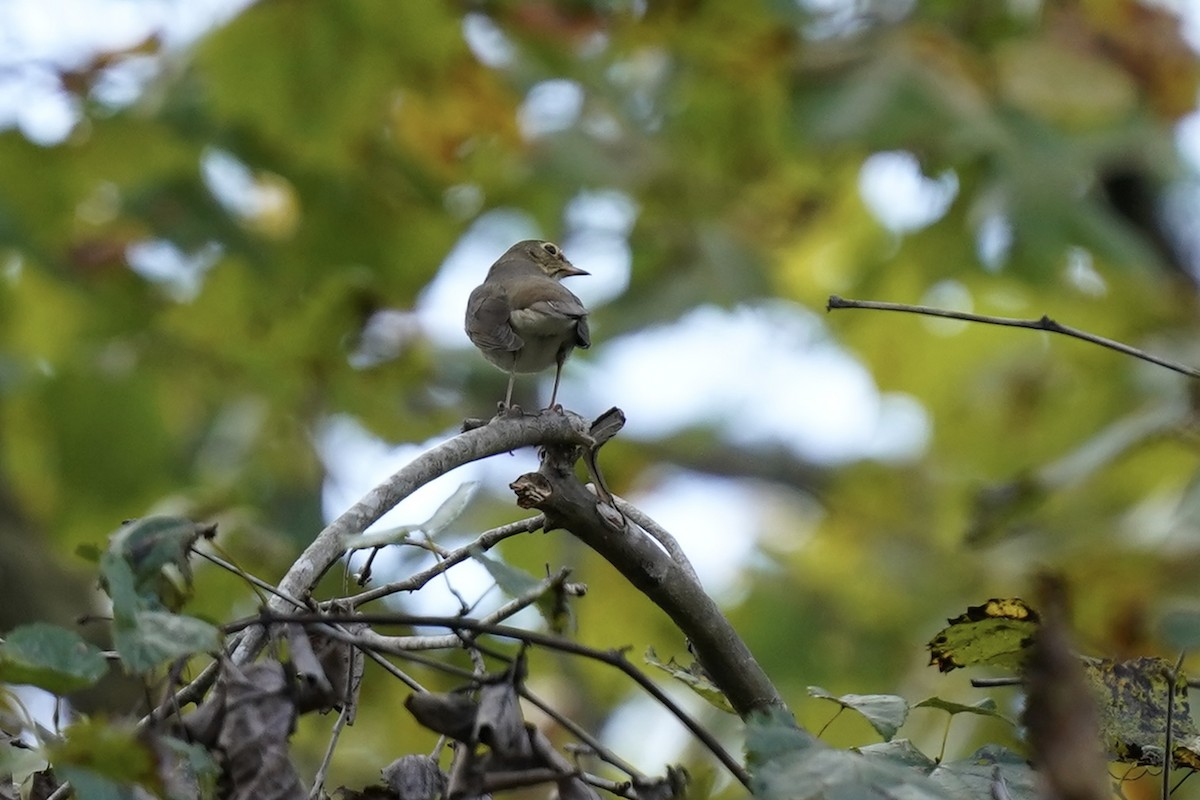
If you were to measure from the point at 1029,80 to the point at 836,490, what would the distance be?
3.93m

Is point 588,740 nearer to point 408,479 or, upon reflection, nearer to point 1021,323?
point 408,479

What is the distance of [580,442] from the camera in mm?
1775

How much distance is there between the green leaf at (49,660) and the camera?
1292 millimetres

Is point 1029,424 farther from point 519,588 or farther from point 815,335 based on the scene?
point 519,588

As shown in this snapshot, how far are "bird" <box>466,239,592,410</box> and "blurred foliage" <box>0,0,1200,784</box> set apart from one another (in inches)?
60.5

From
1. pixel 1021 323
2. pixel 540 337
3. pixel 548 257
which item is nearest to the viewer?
pixel 1021 323

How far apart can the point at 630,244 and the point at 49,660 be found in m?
4.90

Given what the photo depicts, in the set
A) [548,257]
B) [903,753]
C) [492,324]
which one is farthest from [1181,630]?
[548,257]

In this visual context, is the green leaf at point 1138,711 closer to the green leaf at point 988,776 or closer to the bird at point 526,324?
the green leaf at point 988,776

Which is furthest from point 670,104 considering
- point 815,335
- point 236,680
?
point 236,680

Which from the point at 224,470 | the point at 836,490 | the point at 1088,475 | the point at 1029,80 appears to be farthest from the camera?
the point at 836,490

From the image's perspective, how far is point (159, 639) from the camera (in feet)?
4.12

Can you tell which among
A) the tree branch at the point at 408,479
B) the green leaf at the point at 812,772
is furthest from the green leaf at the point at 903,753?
the tree branch at the point at 408,479

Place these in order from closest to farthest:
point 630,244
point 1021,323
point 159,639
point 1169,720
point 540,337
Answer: point 159,639, point 1169,720, point 1021,323, point 540,337, point 630,244
